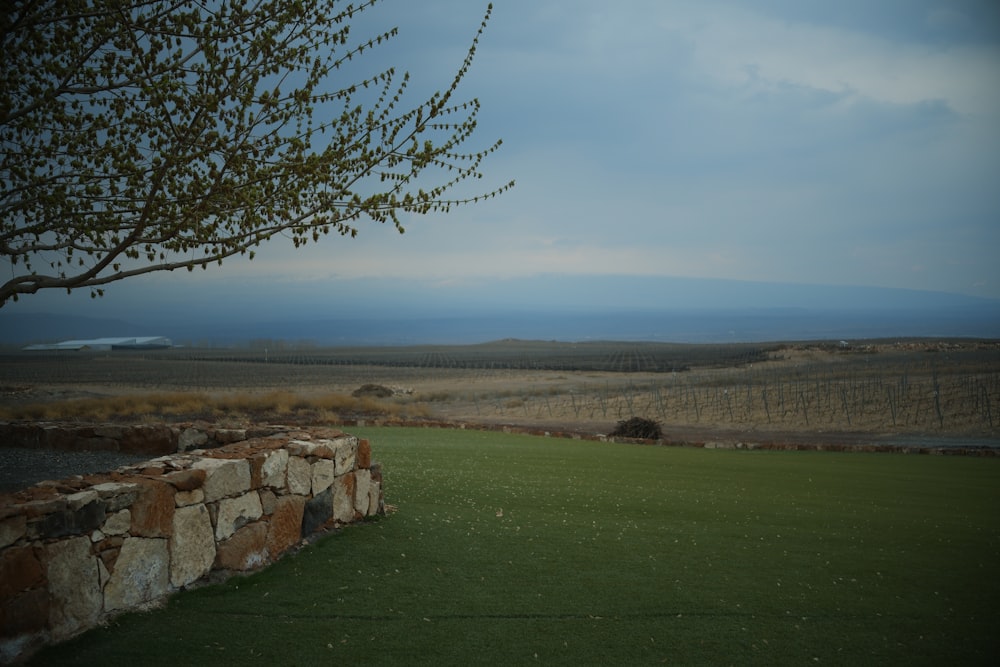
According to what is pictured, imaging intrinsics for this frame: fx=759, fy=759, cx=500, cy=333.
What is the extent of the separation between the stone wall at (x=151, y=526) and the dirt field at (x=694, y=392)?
21.1 m

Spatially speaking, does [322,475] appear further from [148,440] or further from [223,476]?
[148,440]

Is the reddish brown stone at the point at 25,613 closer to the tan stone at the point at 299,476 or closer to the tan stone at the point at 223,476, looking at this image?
the tan stone at the point at 223,476

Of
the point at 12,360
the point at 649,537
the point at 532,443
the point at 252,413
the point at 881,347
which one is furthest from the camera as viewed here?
the point at 881,347

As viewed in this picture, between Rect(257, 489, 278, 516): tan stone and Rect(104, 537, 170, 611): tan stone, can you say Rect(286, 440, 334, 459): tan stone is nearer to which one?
Rect(257, 489, 278, 516): tan stone

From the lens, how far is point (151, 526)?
6.05 meters

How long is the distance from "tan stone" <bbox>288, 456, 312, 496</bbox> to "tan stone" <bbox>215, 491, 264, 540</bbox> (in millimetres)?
536

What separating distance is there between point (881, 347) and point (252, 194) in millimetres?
68386

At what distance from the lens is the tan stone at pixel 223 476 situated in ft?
21.8

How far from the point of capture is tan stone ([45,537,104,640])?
206 inches

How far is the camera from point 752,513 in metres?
10.4

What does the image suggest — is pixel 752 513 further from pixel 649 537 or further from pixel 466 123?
pixel 466 123

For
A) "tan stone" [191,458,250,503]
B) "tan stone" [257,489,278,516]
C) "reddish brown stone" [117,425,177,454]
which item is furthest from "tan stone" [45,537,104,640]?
"reddish brown stone" [117,425,177,454]

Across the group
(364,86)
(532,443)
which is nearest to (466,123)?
(364,86)

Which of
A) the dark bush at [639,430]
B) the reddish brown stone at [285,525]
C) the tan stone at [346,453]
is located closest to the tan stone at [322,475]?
the tan stone at [346,453]
